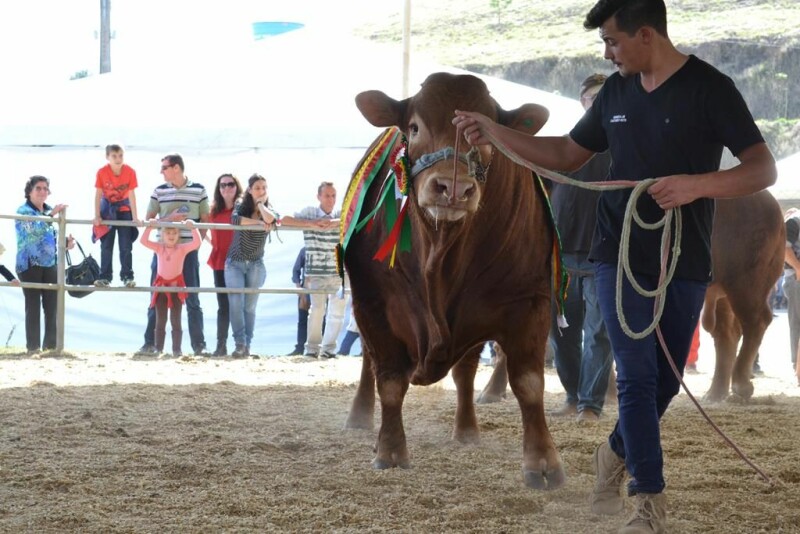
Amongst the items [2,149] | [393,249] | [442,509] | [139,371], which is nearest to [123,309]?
[2,149]

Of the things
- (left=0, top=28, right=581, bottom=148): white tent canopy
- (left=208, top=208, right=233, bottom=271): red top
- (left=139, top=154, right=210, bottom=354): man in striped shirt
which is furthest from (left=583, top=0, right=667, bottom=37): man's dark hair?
(left=0, top=28, right=581, bottom=148): white tent canopy

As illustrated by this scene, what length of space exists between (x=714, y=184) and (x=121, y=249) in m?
8.23

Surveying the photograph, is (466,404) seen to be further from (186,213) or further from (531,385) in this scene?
(186,213)

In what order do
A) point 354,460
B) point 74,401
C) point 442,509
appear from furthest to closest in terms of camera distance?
point 74,401 < point 354,460 < point 442,509

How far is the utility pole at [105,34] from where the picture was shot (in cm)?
2550

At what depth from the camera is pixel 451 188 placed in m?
4.01

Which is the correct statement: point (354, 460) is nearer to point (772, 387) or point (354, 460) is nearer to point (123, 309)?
point (772, 387)

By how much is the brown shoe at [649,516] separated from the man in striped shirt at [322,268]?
22.9 feet

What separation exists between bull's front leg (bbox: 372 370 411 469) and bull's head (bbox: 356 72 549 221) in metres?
1.00

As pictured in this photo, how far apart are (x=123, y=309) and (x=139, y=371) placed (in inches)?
136

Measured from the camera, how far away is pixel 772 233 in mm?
7691

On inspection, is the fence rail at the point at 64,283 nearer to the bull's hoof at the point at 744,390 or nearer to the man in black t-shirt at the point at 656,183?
the bull's hoof at the point at 744,390

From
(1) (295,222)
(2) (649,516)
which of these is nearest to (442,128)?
(2) (649,516)

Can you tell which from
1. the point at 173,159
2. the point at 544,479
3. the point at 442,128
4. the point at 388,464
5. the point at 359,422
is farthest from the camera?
the point at 173,159
